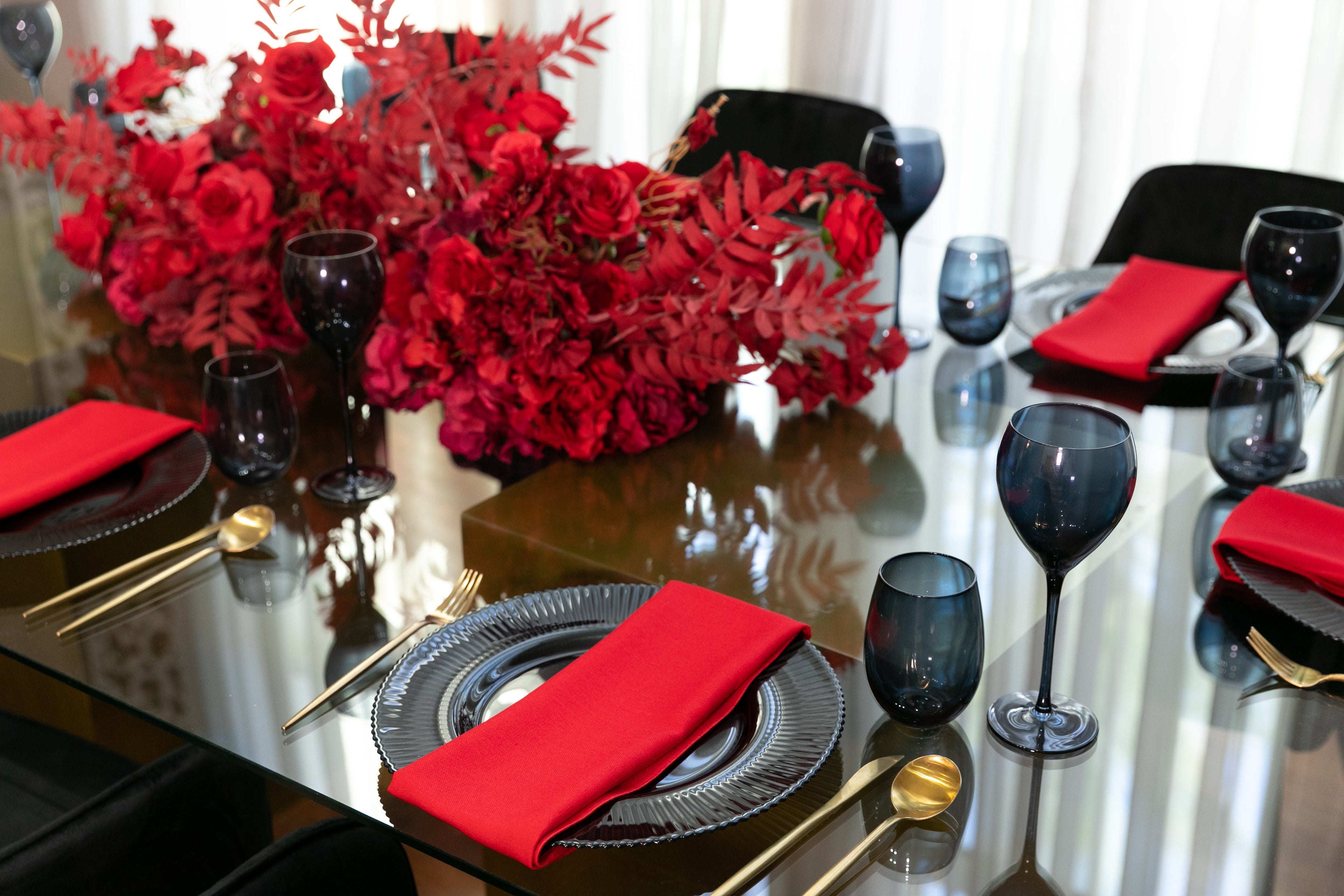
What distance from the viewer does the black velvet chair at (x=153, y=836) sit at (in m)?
0.93

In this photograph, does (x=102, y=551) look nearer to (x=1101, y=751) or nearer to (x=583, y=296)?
(x=583, y=296)

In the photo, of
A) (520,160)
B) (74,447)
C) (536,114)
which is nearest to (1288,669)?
(520,160)

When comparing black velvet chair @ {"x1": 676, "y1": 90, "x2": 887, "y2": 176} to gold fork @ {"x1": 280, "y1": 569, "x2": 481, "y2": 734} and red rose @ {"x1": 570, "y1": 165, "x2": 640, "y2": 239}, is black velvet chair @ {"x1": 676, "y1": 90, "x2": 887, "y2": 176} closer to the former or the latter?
red rose @ {"x1": 570, "y1": 165, "x2": 640, "y2": 239}

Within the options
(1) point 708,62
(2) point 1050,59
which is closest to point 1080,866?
(2) point 1050,59

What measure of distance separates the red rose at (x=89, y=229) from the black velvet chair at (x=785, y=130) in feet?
3.40

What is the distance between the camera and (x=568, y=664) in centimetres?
90

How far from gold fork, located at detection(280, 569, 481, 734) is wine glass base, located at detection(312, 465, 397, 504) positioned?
170 millimetres

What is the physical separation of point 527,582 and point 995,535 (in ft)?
1.28

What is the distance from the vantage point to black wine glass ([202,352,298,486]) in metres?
1.11

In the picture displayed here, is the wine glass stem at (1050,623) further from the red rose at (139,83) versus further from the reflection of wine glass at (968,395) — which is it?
the red rose at (139,83)

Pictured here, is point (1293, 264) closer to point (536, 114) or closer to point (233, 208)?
point (536, 114)

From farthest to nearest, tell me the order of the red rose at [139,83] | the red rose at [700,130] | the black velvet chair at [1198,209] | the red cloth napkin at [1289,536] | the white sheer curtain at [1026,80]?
the white sheer curtain at [1026,80]
the black velvet chair at [1198,209]
the red rose at [139,83]
the red rose at [700,130]
the red cloth napkin at [1289,536]

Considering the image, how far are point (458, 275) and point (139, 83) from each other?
602 millimetres

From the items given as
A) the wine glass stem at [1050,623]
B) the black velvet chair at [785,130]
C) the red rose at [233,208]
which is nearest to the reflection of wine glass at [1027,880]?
the wine glass stem at [1050,623]
